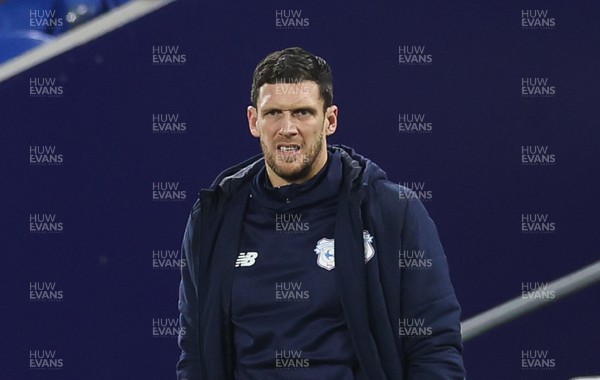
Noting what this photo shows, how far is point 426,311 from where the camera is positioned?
1716 mm

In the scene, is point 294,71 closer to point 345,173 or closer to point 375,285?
point 345,173

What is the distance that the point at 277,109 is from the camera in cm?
181

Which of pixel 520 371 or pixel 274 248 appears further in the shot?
pixel 520 371

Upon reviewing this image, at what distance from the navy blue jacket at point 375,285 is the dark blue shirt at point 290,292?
0.03 m

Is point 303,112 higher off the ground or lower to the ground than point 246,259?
higher

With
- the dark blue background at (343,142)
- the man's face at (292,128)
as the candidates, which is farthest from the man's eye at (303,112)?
the dark blue background at (343,142)

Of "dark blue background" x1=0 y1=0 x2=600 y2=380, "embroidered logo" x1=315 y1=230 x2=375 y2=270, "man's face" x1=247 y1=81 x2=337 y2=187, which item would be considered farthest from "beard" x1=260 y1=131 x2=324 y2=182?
"dark blue background" x1=0 y1=0 x2=600 y2=380

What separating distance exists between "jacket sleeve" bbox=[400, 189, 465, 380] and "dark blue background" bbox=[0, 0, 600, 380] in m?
1.06

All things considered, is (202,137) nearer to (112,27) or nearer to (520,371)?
(112,27)

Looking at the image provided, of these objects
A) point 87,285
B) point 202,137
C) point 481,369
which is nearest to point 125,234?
point 87,285

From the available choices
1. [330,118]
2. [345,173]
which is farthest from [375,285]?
[330,118]

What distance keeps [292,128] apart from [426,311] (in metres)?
0.43

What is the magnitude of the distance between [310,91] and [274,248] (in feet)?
1.02

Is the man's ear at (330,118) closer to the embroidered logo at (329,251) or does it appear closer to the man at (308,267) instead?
the man at (308,267)
